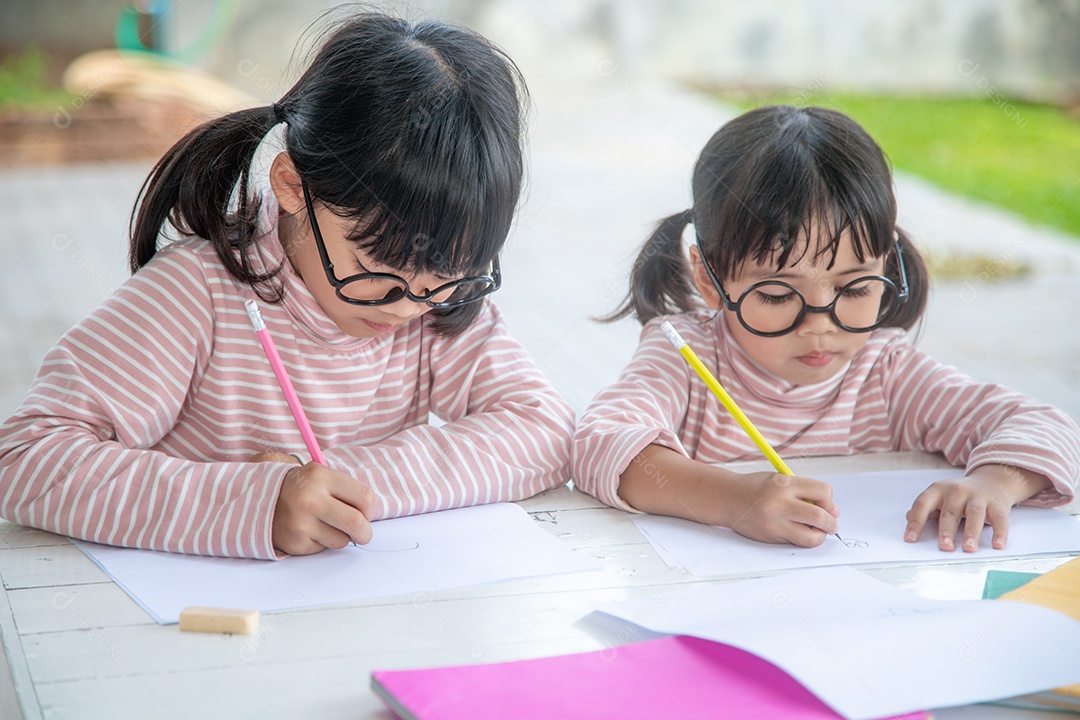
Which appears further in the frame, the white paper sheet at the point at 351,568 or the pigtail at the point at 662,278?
the pigtail at the point at 662,278

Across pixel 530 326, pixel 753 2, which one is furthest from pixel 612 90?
pixel 530 326

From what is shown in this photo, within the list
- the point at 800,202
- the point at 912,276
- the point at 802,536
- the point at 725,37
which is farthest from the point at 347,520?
the point at 725,37

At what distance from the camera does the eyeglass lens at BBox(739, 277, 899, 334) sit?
1326 mm

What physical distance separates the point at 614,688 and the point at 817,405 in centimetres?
76

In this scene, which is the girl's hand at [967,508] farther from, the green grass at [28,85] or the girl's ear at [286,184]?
the green grass at [28,85]

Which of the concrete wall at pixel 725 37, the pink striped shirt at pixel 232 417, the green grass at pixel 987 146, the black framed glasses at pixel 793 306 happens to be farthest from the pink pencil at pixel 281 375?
the concrete wall at pixel 725 37

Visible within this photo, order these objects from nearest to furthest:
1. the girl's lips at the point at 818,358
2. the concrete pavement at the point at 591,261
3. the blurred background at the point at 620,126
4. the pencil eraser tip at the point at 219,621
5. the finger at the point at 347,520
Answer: the pencil eraser tip at the point at 219,621 → the finger at the point at 347,520 → the girl's lips at the point at 818,358 → the concrete pavement at the point at 591,261 → the blurred background at the point at 620,126

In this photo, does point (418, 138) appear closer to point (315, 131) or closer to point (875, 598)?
point (315, 131)

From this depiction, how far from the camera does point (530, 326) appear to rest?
3664mm

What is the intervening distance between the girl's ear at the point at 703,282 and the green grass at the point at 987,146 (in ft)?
13.4

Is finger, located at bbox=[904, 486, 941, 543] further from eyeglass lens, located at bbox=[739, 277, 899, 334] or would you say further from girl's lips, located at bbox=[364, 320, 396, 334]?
girl's lips, located at bbox=[364, 320, 396, 334]

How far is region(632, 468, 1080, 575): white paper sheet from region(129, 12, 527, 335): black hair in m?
0.33

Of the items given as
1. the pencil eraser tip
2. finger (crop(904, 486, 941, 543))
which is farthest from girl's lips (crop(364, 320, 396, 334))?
finger (crop(904, 486, 941, 543))

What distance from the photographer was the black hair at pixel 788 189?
4.37ft
